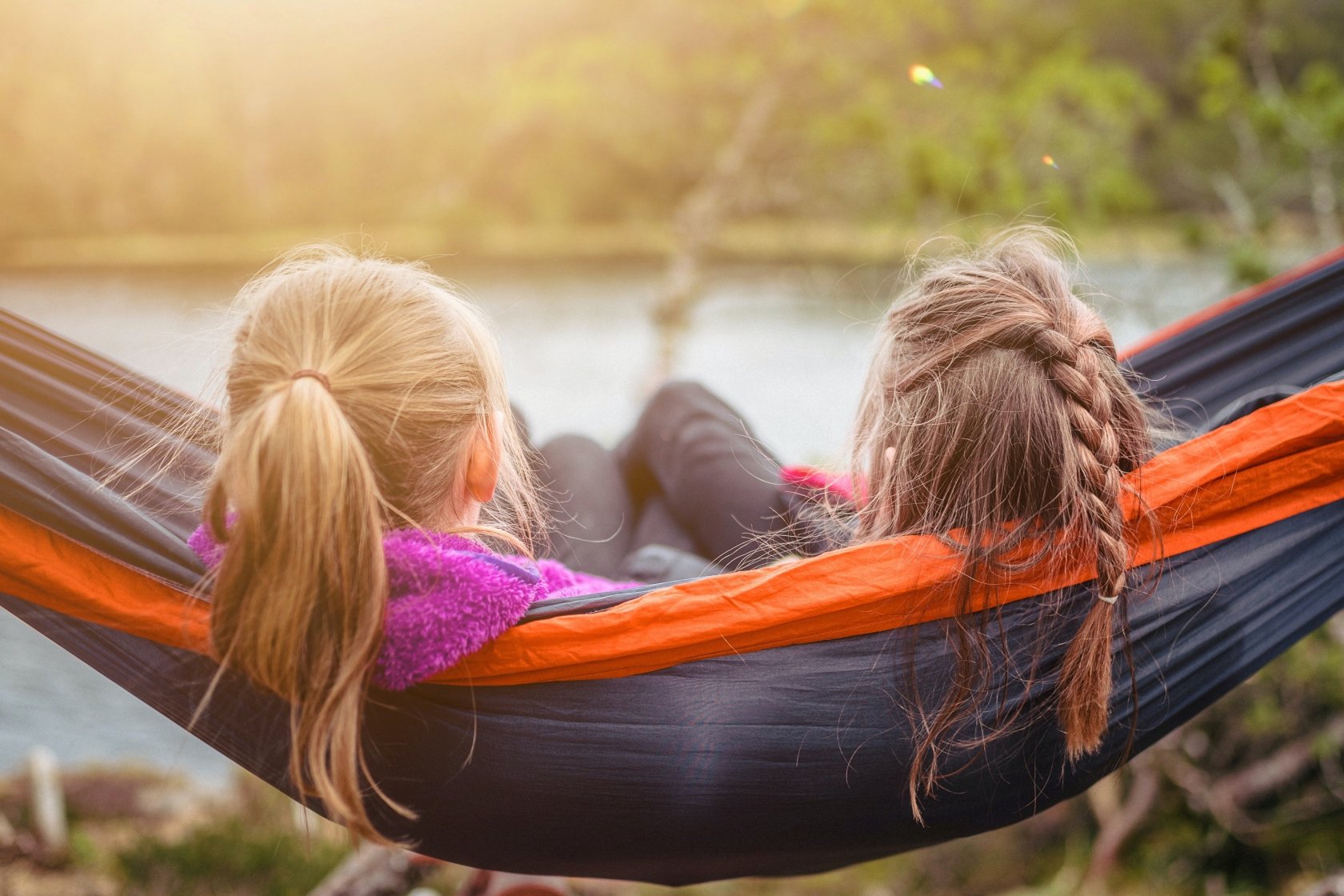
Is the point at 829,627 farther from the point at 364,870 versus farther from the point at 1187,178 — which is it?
the point at 1187,178

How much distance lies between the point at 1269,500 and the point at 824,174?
2.94 metres

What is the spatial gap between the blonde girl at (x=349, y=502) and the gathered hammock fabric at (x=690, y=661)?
0.05 m

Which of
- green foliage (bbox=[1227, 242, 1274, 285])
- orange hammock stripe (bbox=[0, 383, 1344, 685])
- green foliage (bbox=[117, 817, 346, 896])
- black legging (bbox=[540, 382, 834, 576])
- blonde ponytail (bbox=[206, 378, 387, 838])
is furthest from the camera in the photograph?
green foliage (bbox=[117, 817, 346, 896])

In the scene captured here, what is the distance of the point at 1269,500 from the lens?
2.87 feet

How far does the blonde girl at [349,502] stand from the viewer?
0.64 meters

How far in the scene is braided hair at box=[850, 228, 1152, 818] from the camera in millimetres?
752

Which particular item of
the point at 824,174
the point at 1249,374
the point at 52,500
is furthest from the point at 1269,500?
the point at 824,174

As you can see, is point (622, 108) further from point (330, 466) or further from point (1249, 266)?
point (330, 466)

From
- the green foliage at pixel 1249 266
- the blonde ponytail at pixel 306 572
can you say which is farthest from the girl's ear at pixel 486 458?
the green foliage at pixel 1249 266

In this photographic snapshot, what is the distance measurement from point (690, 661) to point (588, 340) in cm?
356

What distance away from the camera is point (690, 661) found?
2.58ft

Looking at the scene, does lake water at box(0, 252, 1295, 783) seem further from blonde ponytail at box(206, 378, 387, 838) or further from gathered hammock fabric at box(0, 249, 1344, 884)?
blonde ponytail at box(206, 378, 387, 838)

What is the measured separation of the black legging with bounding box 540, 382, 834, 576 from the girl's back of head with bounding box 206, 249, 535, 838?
0.43 m

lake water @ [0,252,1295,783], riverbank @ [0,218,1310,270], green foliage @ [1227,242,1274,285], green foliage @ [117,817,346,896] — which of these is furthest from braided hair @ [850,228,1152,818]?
green foliage @ [117,817,346,896]
